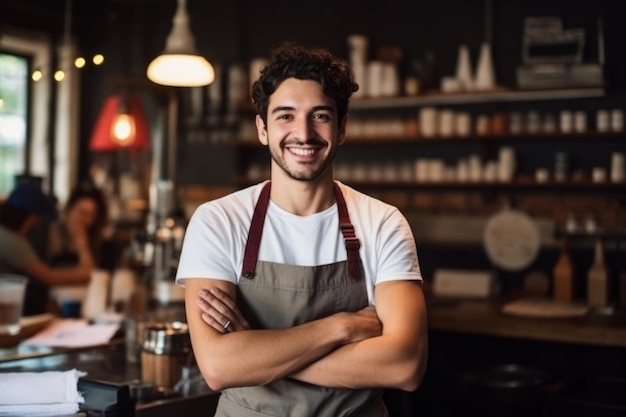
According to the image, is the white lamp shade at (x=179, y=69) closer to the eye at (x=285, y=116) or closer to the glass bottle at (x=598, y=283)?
the eye at (x=285, y=116)

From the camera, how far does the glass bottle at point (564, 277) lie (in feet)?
19.3

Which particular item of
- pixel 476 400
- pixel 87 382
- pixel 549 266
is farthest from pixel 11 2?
pixel 87 382

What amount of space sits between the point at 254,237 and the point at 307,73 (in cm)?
46

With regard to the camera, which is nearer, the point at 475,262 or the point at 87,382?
the point at 87,382

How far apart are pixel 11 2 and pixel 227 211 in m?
5.84

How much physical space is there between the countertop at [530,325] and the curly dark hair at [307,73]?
2.82 metres

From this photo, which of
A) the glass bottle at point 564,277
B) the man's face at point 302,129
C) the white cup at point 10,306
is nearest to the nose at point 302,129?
the man's face at point 302,129

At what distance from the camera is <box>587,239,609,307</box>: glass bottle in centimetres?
564

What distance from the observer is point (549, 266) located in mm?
6359

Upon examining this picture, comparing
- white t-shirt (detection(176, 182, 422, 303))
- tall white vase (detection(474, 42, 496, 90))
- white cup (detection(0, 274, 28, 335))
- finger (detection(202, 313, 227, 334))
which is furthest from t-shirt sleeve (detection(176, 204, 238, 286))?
tall white vase (detection(474, 42, 496, 90))

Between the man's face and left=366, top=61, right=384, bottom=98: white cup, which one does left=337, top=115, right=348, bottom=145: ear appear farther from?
left=366, top=61, right=384, bottom=98: white cup

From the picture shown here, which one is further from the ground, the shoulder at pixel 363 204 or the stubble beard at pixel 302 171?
the stubble beard at pixel 302 171

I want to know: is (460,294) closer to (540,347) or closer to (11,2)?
(540,347)

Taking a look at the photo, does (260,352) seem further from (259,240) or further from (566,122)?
(566,122)
